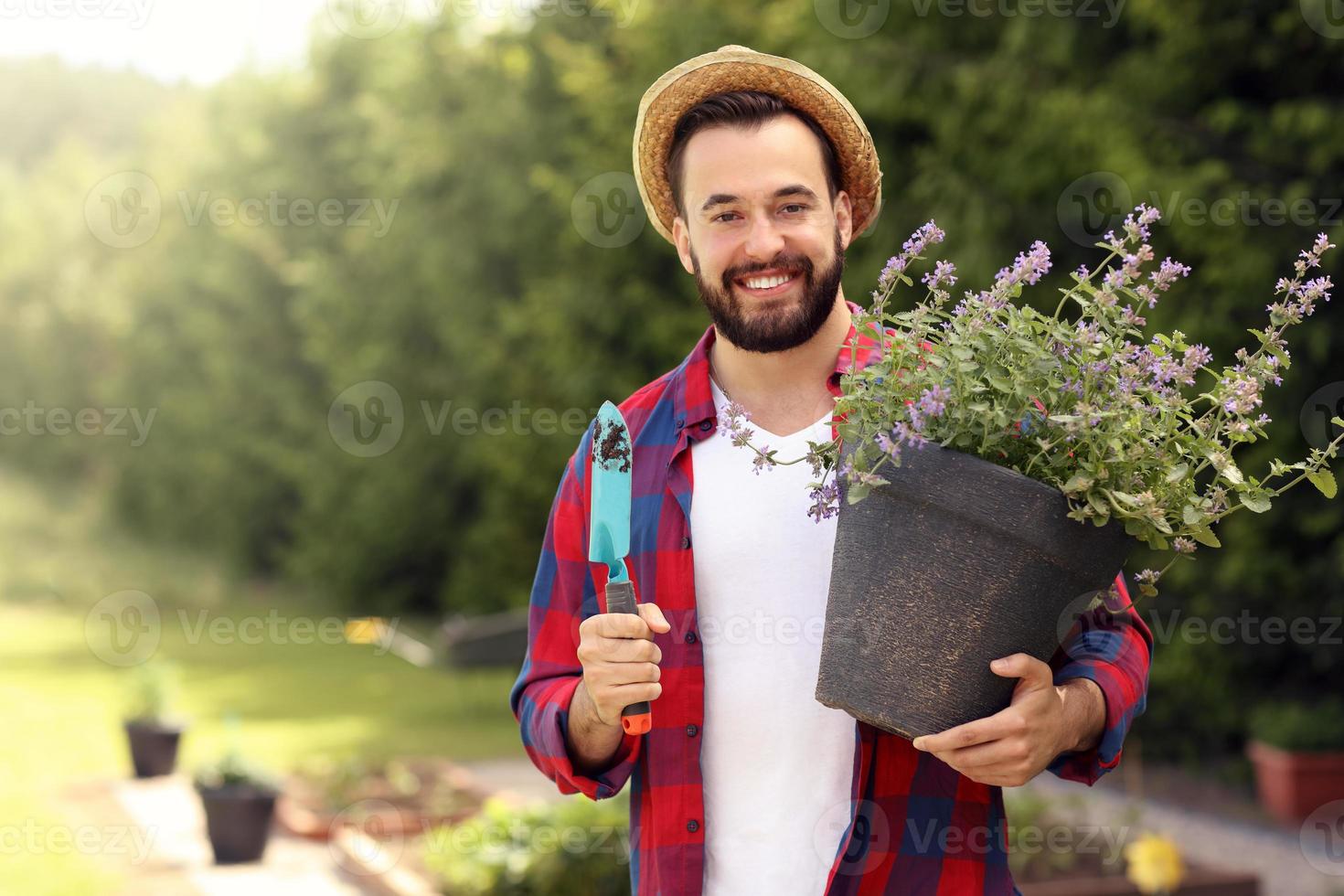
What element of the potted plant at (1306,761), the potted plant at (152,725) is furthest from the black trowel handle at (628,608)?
the potted plant at (152,725)

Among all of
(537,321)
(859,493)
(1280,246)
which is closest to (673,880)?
(859,493)

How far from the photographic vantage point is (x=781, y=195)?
2301 millimetres

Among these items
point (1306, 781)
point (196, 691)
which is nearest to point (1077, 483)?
point (1306, 781)

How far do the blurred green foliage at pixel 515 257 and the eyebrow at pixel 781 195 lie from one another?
18.9 feet

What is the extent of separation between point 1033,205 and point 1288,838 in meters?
4.19

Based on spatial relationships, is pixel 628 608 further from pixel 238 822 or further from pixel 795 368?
pixel 238 822

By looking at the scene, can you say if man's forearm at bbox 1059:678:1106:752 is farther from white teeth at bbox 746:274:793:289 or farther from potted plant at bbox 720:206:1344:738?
white teeth at bbox 746:274:793:289

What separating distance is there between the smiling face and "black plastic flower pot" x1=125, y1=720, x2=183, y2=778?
8.82 metres

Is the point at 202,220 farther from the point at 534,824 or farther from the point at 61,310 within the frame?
the point at 534,824

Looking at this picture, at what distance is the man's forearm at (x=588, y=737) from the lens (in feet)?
7.27

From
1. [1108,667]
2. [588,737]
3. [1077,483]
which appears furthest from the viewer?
[588,737]

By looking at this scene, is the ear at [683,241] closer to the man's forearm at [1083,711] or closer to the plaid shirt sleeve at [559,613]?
the plaid shirt sleeve at [559,613]

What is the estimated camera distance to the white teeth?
90.4 inches

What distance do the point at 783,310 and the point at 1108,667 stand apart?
0.74 m
